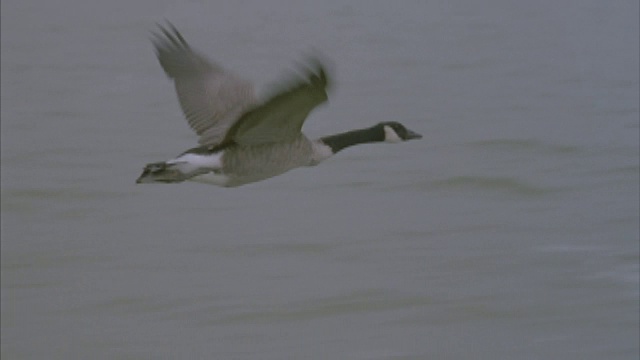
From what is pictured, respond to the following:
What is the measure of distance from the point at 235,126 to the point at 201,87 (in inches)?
29.2

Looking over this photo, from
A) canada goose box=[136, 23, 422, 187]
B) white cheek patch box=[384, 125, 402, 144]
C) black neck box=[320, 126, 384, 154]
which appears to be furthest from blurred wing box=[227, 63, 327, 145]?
white cheek patch box=[384, 125, 402, 144]

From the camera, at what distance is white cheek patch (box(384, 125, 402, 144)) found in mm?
7602

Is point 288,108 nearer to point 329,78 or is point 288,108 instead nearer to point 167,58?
point 329,78

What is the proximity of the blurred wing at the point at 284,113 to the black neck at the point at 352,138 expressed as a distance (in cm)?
55

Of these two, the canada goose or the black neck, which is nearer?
the canada goose

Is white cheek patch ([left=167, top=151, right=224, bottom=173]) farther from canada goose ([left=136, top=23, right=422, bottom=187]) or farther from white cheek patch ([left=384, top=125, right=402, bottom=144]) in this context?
white cheek patch ([left=384, top=125, right=402, bottom=144])

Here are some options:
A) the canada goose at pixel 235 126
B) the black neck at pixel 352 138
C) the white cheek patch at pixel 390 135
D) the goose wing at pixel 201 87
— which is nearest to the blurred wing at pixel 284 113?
the canada goose at pixel 235 126

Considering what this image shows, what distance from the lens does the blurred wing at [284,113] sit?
5387 mm

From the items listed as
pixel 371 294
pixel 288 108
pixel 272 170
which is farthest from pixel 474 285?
pixel 288 108

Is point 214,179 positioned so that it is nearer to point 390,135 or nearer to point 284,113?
point 284,113

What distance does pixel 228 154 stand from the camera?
6.42 meters

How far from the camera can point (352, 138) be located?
7324mm

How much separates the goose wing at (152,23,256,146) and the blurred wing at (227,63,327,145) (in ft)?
1.18

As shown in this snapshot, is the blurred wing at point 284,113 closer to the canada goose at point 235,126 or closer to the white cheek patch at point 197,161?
the canada goose at point 235,126
